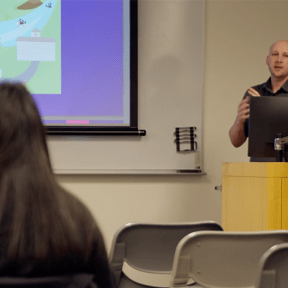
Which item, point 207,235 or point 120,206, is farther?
point 120,206

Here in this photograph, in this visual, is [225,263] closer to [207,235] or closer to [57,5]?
[207,235]

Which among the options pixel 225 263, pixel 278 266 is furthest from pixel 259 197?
pixel 278 266

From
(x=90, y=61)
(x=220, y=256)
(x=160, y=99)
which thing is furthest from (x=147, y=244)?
(x=90, y=61)

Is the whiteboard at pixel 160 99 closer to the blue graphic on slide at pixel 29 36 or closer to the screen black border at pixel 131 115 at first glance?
the screen black border at pixel 131 115

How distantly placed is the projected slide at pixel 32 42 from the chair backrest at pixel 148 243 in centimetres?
210

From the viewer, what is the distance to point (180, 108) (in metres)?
3.65

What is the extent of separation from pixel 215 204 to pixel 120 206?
0.75 metres

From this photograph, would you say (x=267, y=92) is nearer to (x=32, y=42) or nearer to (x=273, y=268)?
(x=32, y=42)

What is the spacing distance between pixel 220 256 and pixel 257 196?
0.78 metres

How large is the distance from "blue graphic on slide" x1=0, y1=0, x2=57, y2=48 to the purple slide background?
0.18 meters

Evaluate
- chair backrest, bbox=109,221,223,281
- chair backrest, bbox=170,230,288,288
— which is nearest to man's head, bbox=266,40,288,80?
chair backrest, bbox=109,221,223,281

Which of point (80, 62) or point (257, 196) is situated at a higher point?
point (80, 62)

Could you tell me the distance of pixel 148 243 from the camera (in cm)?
177

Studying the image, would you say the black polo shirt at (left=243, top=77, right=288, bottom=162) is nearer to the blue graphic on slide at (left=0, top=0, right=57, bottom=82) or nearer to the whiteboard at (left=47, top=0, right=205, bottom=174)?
the whiteboard at (left=47, top=0, right=205, bottom=174)
